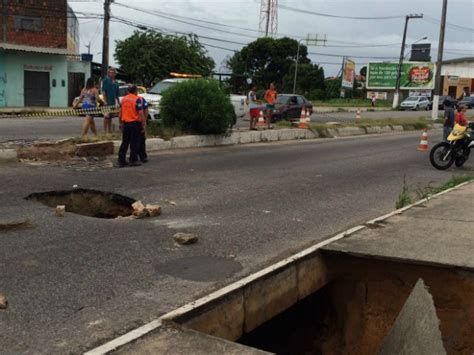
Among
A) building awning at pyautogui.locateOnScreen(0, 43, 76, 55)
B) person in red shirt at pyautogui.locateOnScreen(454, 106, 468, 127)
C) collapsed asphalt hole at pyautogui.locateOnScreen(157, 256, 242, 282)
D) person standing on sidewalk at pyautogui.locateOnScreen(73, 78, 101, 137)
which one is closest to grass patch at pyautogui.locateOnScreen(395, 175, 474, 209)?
person in red shirt at pyautogui.locateOnScreen(454, 106, 468, 127)

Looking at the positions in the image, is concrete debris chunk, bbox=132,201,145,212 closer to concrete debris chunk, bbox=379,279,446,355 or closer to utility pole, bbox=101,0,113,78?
concrete debris chunk, bbox=379,279,446,355

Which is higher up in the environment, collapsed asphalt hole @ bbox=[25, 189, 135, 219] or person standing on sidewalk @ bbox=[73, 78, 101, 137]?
person standing on sidewalk @ bbox=[73, 78, 101, 137]

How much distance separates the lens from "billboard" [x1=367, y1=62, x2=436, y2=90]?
235ft

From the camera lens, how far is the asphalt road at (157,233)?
4.35 meters

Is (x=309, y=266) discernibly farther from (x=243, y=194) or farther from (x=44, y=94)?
(x=44, y=94)

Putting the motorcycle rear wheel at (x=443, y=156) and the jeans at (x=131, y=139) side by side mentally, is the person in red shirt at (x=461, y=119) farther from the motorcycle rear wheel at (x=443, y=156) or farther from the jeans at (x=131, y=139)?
the jeans at (x=131, y=139)

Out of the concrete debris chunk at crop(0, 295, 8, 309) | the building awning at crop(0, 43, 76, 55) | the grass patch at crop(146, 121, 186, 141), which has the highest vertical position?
the building awning at crop(0, 43, 76, 55)

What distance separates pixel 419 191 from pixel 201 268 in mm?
6262

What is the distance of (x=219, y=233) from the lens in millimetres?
6914

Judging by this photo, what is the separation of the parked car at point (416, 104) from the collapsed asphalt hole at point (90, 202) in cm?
4818

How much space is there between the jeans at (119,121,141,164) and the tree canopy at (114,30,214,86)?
3330 centimetres

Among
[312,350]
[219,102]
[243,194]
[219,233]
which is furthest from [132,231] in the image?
[219,102]

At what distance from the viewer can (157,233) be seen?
6.76m

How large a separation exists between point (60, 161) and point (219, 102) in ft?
16.5
